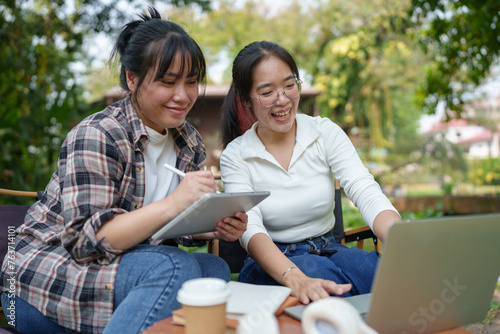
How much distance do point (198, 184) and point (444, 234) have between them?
25.8 inches

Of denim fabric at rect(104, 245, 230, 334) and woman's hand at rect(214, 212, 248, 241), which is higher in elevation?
woman's hand at rect(214, 212, 248, 241)

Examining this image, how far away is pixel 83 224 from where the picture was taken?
137 cm

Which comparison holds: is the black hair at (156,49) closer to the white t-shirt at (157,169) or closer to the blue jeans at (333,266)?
the white t-shirt at (157,169)

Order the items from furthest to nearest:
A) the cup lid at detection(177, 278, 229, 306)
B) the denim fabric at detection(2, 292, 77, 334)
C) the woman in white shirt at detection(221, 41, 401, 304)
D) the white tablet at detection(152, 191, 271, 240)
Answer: the woman in white shirt at detection(221, 41, 401, 304) → the denim fabric at detection(2, 292, 77, 334) → the white tablet at detection(152, 191, 271, 240) → the cup lid at detection(177, 278, 229, 306)

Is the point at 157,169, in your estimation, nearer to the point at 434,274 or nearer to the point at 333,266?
the point at 333,266

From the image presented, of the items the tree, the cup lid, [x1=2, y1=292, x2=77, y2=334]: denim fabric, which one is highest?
the tree

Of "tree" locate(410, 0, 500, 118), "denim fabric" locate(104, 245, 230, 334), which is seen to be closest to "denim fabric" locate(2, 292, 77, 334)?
"denim fabric" locate(104, 245, 230, 334)

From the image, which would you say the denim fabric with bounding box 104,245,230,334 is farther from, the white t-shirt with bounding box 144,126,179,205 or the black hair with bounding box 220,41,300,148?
the black hair with bounding box 220,41,300,148

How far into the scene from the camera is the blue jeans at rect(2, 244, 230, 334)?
1.25m

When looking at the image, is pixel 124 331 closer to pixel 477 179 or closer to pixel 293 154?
pixel 293 154

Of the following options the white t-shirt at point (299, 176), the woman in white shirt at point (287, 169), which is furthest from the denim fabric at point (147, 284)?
the white t-shirt at point (299, 176)

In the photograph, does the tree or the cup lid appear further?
the tree

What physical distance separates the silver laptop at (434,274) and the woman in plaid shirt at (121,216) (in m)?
0.42

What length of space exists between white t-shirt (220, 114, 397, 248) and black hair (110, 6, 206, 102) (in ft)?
1.62
